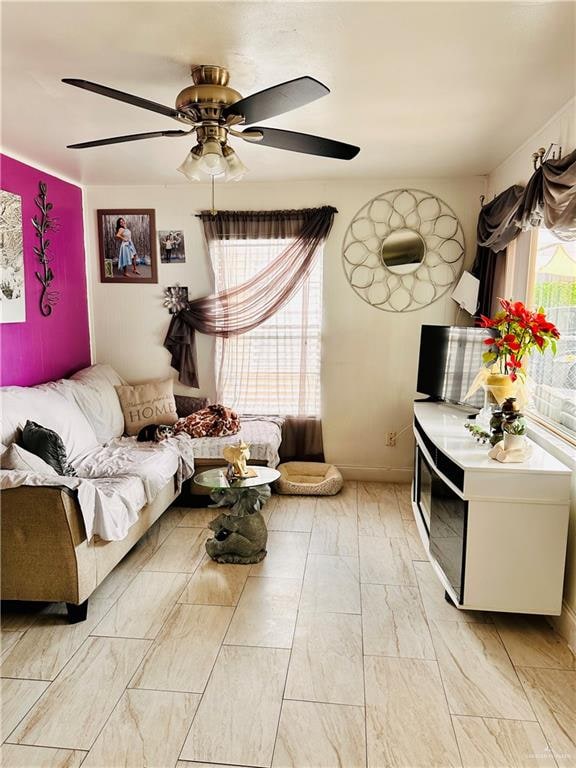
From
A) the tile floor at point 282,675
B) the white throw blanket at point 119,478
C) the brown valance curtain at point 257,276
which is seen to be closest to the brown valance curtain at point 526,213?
the brown valance curtain at point 257,276

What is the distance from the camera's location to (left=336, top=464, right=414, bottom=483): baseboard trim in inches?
179

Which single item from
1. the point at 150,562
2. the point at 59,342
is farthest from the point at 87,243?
the point at 150,562

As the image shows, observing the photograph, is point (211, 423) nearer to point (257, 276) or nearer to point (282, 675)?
point (257, 276)

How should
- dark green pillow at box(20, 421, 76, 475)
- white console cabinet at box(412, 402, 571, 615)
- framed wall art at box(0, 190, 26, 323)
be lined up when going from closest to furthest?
1. white console cabinet at box(412, 402, 571, 615)
2. dark green pillow at box(20, 421, 76, 475)
3. framed wall art at box(0, 190, 26, 323)

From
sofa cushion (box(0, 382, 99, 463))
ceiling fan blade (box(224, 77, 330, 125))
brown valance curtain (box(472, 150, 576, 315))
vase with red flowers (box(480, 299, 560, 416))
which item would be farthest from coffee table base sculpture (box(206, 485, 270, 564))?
brown valance curtain (box(472, 150, 576, 315))

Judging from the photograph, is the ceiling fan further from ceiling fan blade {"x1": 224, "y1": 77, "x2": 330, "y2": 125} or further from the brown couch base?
the brown couch base

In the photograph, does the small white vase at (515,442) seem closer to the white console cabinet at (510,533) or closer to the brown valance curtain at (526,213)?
the white console cabinet at (510,533)

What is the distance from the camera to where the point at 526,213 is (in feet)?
9.37

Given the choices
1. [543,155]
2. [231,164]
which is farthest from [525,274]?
[231,164]

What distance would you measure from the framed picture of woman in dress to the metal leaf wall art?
23.2 inches

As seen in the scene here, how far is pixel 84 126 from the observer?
298cm

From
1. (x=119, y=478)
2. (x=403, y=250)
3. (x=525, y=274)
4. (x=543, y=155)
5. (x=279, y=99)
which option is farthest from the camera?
(x=403, y=250)

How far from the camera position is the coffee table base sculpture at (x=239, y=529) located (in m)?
3.11

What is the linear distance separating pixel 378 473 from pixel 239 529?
1.80m
